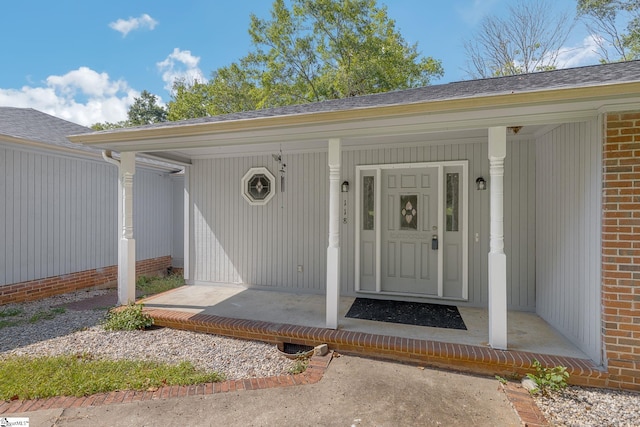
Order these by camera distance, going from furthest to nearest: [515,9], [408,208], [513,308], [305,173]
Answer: [515,9]
[305,173]
[408,208]
[513,308]

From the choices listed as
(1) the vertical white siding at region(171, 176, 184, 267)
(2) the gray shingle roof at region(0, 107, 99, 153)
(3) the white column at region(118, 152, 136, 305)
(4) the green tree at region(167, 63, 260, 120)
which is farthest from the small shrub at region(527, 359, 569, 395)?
(4) the green tree at region(167, 63, 260, 120)

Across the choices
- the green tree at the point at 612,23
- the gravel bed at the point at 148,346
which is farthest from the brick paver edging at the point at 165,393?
the green tree at the point at 612,23

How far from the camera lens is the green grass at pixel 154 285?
600cm

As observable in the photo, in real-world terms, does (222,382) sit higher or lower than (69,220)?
lower

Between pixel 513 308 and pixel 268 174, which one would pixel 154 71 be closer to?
pixel 268 174

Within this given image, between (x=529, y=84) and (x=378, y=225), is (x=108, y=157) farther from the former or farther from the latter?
(x=529, y=84)

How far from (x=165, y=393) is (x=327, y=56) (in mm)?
15907

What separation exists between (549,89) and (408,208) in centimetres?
260

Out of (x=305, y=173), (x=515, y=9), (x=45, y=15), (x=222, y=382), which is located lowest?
(x=222, y=382)

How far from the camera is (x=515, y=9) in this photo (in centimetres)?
1224

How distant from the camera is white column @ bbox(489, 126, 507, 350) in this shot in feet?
10.0

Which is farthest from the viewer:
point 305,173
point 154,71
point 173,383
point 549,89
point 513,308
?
point 154,71

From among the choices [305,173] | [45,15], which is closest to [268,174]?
[305,173]

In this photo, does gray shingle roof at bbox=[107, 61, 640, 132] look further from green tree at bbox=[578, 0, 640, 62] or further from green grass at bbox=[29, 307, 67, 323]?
green tree at bbox=[578, 0, 640, 62]
